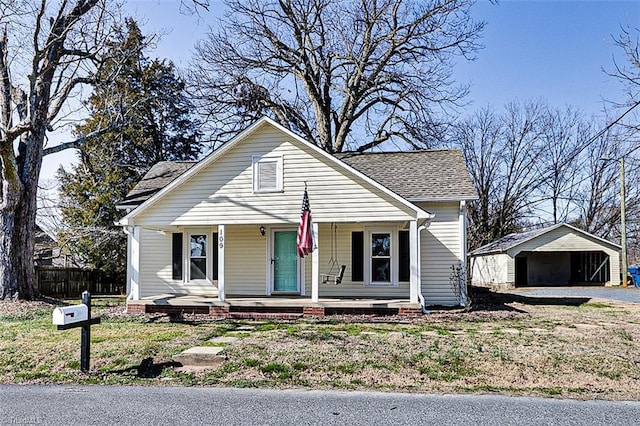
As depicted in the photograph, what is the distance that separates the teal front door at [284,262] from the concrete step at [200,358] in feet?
22.3

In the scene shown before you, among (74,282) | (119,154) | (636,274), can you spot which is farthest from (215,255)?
(636,274)

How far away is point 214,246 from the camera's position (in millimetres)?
14922

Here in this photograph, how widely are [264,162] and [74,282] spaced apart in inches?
538

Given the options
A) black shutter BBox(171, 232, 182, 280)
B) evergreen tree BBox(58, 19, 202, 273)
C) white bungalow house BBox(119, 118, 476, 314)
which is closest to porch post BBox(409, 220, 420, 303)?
white bungalow house BBox(119, 118, 476, 314)

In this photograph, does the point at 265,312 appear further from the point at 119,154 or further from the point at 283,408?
the point at 119,154

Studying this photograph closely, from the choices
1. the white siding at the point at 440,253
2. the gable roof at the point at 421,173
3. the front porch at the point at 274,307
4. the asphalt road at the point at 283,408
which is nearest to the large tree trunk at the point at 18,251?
the front porch at the point at 274,307

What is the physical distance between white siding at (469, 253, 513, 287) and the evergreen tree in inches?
686

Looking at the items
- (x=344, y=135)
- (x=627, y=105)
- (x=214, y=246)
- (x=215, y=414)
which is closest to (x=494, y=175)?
(x=344, y=135)

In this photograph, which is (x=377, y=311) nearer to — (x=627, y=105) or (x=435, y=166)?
(x=435, y=166)

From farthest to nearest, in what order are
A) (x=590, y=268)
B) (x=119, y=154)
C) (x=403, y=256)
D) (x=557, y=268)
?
1. (x=557, y=268)
2. (x=590, y=268)
3. (x=119, y=154)
4. (x=403, y=256)

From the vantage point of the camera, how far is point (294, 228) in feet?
46.6

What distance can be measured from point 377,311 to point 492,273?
62.7 feet

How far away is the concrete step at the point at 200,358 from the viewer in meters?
7.15

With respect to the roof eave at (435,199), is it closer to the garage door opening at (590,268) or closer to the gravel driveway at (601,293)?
the gravel driveway at (601,293)
